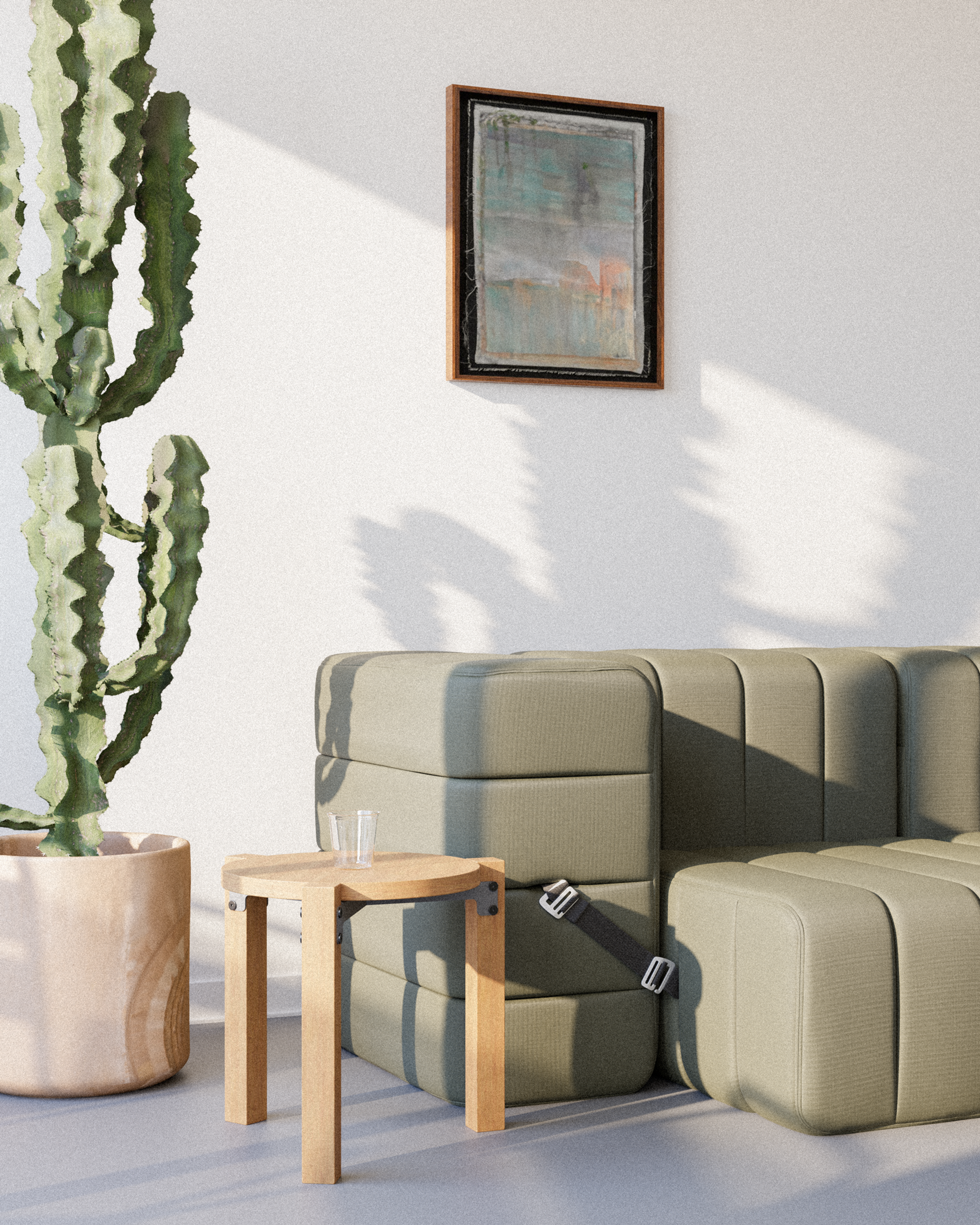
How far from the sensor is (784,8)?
337 centimetres

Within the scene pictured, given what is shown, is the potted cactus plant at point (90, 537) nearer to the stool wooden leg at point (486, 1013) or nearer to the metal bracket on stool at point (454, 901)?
the metal bracket on stool at point (454, 901)

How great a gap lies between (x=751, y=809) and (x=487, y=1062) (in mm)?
844

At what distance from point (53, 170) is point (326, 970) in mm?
1374

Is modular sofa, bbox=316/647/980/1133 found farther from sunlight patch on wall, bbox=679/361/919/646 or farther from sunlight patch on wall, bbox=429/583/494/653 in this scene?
sunlight patch on wall, bbox=679/361/919/646

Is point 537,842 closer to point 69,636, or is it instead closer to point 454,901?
point 454,901

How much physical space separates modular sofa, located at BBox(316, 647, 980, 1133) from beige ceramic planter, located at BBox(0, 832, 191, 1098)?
1.35 feet

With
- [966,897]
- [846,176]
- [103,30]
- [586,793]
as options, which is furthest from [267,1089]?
[846,176]

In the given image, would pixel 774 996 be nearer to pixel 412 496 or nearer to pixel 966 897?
pixel 966 897

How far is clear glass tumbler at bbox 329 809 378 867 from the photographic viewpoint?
213 cm

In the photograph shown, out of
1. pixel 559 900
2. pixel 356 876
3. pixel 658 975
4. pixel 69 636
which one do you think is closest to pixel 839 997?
pixel 658 975

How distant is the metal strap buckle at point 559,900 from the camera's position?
2281 mm

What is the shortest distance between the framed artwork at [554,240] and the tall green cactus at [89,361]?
29.8 inches

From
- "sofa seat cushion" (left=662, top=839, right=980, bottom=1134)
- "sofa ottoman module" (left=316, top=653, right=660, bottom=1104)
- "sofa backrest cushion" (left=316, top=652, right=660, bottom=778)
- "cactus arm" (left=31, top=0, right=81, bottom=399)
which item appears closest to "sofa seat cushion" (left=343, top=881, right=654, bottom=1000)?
"sofa ottoman module" (left=316, top=653, right=660, bottom=1104)

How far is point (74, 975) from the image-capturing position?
2.34m
